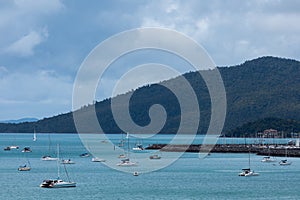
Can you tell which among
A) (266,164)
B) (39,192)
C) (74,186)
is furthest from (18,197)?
(266,164)

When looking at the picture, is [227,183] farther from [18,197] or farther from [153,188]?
[18,197]

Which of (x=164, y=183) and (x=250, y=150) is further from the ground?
(x=250, y=150)

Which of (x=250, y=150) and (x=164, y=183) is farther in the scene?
(x=250, y=150)

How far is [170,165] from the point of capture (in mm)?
113750

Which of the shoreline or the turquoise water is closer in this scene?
the turquoise water

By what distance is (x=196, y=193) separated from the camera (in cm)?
7188

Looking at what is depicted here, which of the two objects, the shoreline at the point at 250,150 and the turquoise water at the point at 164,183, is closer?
the turquoise water at the point at 164,183

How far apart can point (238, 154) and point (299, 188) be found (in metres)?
71.4

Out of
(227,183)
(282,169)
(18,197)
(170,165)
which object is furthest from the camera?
(170,165)

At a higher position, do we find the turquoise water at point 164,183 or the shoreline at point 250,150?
the shoreline at point 250,150

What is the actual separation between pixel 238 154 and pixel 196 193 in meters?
77.7

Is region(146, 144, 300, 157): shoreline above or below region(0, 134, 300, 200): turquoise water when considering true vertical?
above

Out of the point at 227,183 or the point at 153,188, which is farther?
the point at 227,183

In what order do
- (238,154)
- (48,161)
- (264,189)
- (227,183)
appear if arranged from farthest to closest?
(238,154) < (48,161) < (227,183) < (264,189)
